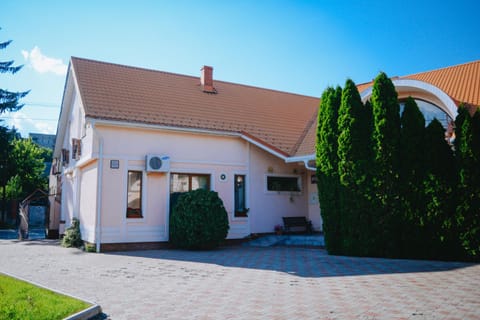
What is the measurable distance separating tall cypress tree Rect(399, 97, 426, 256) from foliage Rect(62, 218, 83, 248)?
11242 millimetres

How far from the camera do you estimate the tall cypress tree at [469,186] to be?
924 centimetres

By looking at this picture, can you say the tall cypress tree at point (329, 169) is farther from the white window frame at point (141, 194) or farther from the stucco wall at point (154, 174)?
the white window frame at point (141, 194)

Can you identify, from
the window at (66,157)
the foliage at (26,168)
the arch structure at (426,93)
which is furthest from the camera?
the foliage at (26,168)

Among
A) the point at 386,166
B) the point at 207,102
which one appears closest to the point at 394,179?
the point at 386,166

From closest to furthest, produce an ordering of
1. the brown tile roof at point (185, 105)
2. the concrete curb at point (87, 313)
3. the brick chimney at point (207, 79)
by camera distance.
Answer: the concrete curb at point (87, 313) → the brown tile roof at point (185, 105) → the brick chimney at point (207, 79)

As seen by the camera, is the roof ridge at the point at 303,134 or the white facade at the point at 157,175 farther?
the roof ridge at the point at 303,134

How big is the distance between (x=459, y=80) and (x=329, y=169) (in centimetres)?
612

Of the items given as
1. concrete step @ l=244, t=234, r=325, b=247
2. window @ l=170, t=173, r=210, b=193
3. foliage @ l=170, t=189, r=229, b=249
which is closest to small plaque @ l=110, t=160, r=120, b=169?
window @ l=170, t=173, r=210, b=193

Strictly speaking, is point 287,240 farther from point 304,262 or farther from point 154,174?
point 154,174

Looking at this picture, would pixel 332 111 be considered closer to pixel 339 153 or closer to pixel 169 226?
pixel 339 153

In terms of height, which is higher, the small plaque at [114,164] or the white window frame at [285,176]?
the small plaque at [114,164]

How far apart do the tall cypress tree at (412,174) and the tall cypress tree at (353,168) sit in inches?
37.6

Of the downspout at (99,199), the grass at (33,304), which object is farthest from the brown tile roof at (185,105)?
the grass at (33,304)

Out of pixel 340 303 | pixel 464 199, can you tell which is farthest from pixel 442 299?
pixel 464 199
